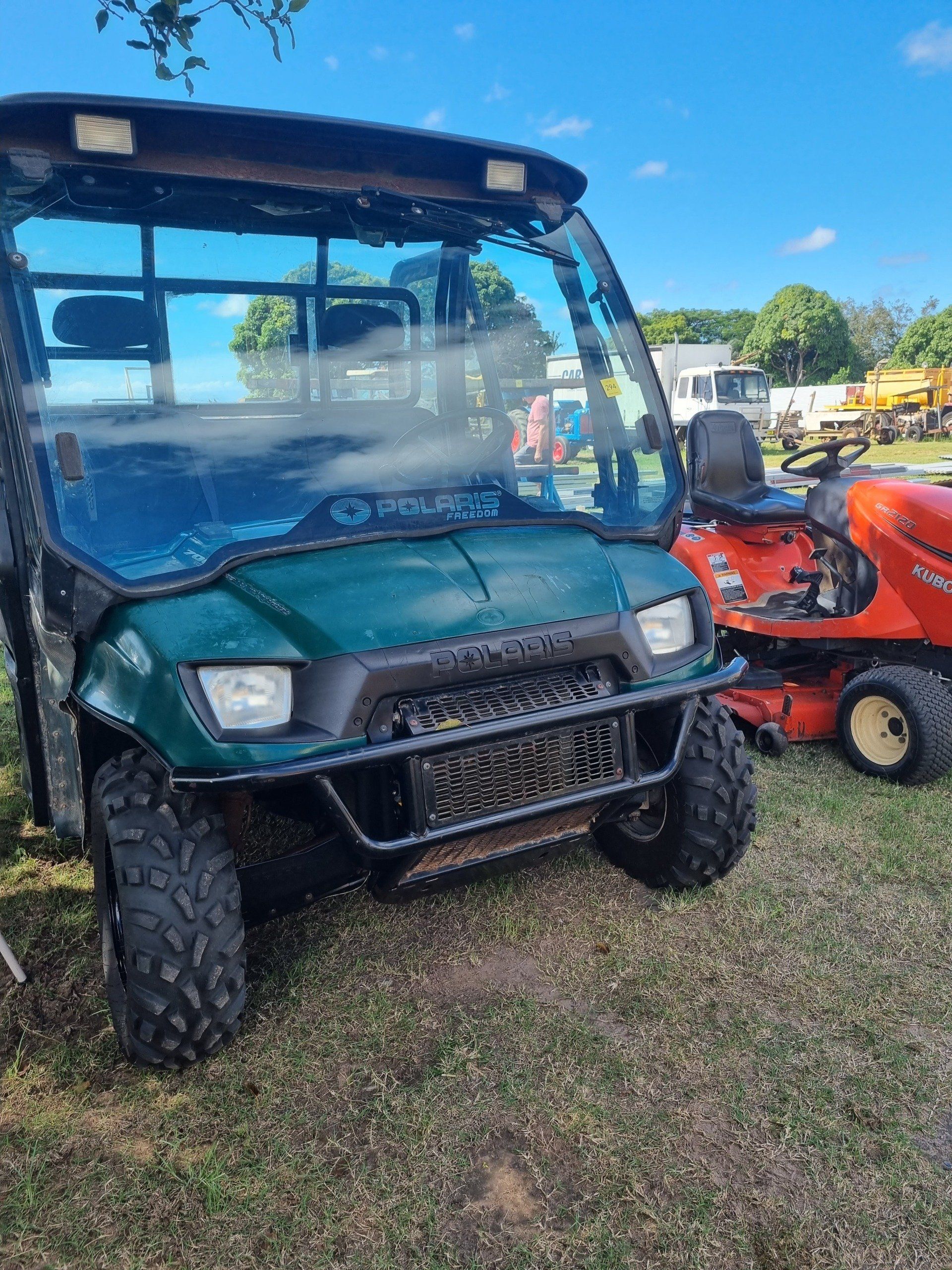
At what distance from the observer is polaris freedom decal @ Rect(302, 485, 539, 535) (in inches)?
103

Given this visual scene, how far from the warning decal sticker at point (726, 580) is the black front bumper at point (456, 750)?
2259mm

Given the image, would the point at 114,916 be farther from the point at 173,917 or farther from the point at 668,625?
the point at 668,625

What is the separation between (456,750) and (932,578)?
2654mm

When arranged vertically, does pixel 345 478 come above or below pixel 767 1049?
above

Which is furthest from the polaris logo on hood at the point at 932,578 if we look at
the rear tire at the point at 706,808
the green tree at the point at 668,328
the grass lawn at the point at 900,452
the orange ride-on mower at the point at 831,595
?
the green tree at the point at 668,328

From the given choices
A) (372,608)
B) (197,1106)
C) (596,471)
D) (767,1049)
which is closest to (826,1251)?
(767,1049)

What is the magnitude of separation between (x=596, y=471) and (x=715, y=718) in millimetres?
863

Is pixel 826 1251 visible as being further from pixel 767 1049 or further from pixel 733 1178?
pixel 767 1049

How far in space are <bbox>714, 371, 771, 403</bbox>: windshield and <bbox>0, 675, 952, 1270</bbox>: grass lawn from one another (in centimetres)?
2139

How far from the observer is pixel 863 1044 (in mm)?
2443

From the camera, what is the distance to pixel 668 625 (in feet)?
8.68

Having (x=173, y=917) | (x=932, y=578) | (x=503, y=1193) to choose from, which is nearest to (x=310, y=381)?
(x=173, y=917)

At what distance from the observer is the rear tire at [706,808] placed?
2857 mm

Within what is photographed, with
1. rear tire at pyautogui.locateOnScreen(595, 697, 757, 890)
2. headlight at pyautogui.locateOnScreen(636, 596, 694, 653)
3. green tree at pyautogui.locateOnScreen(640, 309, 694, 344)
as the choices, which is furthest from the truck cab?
green tree at pyautogui.locateOnScreen(640, 309, 694, 344)
